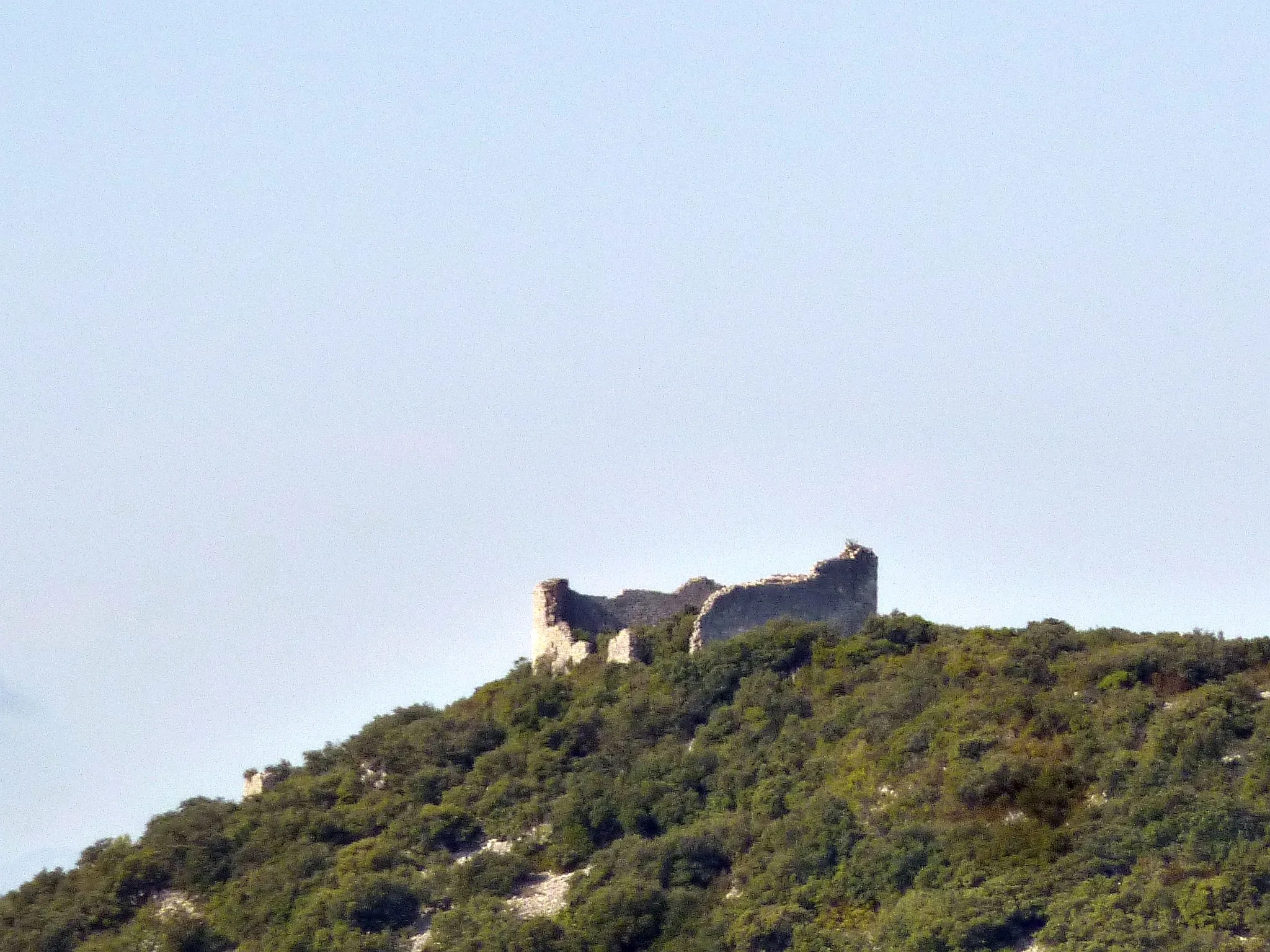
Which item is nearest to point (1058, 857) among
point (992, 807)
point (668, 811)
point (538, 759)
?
point (992, 807)

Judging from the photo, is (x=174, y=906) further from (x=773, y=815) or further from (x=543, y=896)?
(x=773, y=815)

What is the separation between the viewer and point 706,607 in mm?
58250

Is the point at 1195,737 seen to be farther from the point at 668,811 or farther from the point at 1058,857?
the point at 668,811

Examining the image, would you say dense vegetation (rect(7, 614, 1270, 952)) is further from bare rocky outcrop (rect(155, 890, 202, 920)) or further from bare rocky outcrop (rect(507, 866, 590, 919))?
bare rocky outcrop (rect(507, 866, 590, 919))

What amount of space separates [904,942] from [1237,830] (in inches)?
220

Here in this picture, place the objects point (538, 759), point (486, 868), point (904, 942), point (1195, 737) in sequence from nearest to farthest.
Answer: point (904, 942) < point (1195, 737) < point (486, 868) < point (538, 759)

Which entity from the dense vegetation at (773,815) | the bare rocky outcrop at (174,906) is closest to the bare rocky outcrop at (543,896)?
the dense vegetation at (773,815)

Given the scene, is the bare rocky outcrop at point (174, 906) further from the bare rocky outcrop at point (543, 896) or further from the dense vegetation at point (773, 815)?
the bare rocky outcrop at point (543, 896)

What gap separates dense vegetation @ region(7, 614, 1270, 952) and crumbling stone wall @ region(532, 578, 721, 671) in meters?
Result: 0.72

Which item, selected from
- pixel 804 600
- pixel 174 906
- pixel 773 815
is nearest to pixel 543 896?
pixel 773 815

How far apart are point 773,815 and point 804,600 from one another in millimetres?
9406

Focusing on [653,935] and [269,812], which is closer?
[653,935]

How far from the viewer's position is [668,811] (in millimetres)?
52125

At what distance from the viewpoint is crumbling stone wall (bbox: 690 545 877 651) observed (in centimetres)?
5822
